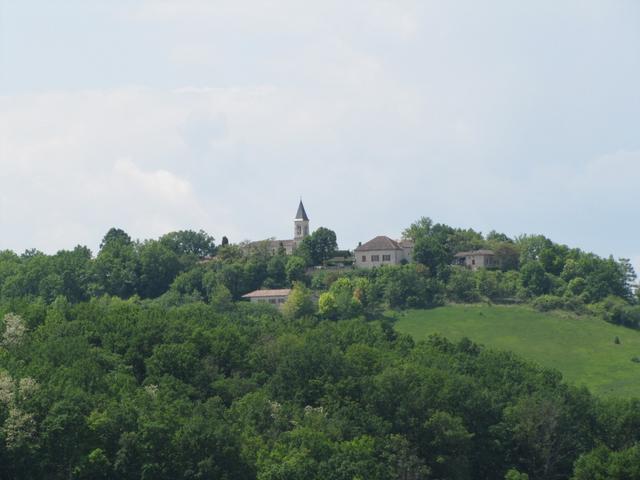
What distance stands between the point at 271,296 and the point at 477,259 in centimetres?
2927

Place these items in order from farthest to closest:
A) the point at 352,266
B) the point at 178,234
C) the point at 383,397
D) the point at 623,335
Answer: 1. the point at 178,234
2. the point at 352,266
3. the point at 623,335
4. the point at 383,397

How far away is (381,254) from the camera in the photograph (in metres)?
182

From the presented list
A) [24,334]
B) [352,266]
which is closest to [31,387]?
[24,334]

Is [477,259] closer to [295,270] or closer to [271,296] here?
[295,270]

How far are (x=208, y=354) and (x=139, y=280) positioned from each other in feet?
226

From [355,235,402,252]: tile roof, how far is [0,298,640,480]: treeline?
59.2 m

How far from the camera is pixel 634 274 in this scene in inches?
6772

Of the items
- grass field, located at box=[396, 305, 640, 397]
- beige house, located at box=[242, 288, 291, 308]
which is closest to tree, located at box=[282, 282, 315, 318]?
beige house, located at box=[242, 288, 291, 308]

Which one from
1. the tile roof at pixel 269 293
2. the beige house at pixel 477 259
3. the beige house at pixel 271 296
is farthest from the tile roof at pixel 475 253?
the beige house at pixel 271 296

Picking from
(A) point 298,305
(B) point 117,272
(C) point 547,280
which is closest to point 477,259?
(C) point 547,280

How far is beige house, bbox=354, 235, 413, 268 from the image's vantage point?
592ft

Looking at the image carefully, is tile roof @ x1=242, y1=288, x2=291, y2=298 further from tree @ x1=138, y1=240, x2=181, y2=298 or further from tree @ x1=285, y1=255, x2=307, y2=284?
tree @ x1=138, y1=240, x2=181, y2=298

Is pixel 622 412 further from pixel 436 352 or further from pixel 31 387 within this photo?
pixel 31 387

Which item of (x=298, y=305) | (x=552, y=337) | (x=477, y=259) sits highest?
(x=477, y=259)
